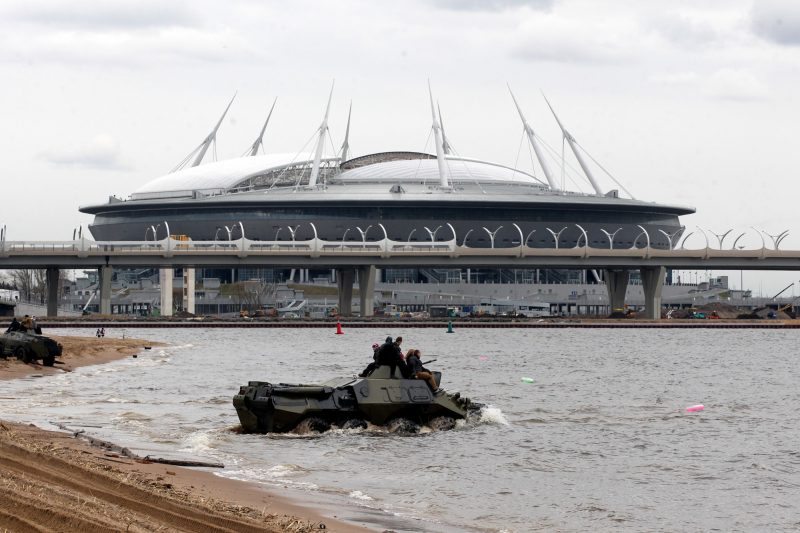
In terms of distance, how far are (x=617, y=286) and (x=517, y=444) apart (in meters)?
131

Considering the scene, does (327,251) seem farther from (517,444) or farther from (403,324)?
(517,444)

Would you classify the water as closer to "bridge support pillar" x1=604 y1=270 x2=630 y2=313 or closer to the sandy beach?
the sandy beach

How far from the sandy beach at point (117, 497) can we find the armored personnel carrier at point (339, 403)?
6.27 metres

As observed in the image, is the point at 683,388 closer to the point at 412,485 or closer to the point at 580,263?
the point at 412,485

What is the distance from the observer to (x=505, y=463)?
28.5 m

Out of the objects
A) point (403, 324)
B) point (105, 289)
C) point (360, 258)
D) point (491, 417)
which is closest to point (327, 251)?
point (360, 258)

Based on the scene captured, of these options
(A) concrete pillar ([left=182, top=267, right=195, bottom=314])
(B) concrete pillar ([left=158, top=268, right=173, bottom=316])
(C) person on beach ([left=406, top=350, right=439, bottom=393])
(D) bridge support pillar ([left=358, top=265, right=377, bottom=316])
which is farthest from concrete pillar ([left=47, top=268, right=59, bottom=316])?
(C) person on beach ([left=406, top=350, right=439, bottom=393])

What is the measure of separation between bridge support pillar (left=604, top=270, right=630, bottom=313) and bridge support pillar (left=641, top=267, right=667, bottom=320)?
322 inches

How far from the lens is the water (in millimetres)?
22531

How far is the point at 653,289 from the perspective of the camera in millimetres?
150125

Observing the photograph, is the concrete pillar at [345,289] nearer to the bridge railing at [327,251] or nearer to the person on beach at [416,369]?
the bridge railing at [327,251]

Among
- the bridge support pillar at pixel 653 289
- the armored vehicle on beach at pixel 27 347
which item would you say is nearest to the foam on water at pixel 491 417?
the armored vehicle on beach at pixel 27 347

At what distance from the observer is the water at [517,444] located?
2253 centimetres

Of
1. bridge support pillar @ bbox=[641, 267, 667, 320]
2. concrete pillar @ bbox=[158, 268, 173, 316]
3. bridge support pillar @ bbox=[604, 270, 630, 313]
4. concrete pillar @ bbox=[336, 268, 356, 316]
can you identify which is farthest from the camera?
concrete pillar @ bbox=[158, 268, 173, 316]
